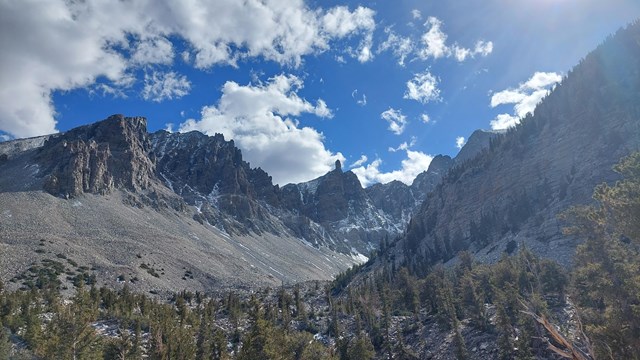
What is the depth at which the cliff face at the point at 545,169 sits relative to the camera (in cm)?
12306

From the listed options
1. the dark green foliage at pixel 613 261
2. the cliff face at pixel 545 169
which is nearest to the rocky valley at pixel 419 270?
the dark green foliage at pixel 613 261

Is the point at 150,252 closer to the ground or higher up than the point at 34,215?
closer to the ground

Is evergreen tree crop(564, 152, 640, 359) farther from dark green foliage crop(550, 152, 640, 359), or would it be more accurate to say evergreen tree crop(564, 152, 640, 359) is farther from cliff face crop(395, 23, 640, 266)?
cliff face crop(395, 23, 640, 266)

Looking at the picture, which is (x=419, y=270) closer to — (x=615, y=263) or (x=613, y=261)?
(x=613, y=261)

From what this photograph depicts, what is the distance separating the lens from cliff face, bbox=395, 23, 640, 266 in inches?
4845

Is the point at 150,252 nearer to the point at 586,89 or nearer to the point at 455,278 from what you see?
the point at 455,278

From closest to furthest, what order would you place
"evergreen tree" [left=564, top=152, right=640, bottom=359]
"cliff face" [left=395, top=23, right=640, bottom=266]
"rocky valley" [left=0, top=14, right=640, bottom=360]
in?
1. "evergreen tree" [left=564, top=152, right=640, bottom=359]
2. "rocky valley" [left=0, top=14, right=640, bottom=360]
3. "cliff face" [left=395, top=23, right=640, bottom=266]

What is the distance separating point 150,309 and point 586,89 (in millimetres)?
158764

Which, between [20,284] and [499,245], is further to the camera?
[499,245]

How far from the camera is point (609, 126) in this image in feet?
446

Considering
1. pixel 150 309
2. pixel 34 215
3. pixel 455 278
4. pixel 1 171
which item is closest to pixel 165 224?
pixel 34 215

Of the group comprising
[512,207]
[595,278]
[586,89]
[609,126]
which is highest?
[586,89]

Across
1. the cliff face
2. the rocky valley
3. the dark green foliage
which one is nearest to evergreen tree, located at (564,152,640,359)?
the dark green foliage

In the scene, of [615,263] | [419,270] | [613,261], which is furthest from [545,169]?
[615,263]
